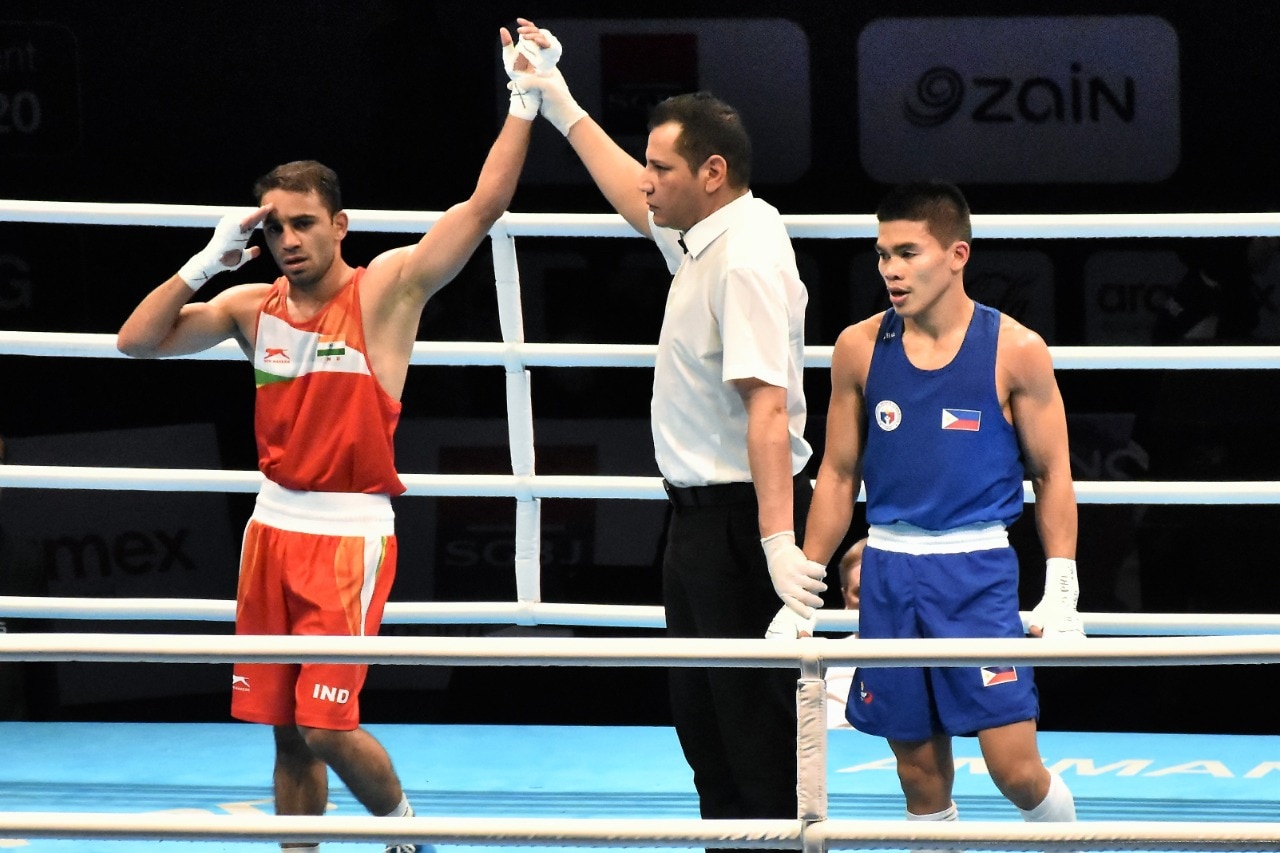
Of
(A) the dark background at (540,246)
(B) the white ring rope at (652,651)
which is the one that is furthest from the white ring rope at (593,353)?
(B) the white ring rope at (652,651)

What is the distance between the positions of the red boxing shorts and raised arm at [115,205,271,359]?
0.28 metres

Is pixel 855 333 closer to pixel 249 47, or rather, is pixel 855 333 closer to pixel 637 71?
pixel 637 71

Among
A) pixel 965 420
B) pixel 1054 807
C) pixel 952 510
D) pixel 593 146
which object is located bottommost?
pixel 1054 807

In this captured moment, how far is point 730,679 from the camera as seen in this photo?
2373 millimetres

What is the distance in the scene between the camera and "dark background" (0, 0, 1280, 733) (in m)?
3.91

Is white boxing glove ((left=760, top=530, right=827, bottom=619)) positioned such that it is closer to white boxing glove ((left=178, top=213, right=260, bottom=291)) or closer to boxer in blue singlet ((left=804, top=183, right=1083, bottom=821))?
boxer in blue singlet ((left=804, top=183, right=1083, bottom=821))

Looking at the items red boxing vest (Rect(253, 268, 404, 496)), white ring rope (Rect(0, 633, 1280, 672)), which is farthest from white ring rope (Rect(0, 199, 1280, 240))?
white ring rope (Rect(0, 633, 1280, 672))

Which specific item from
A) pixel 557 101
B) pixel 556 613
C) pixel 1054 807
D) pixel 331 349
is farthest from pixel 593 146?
pixel 1054 807

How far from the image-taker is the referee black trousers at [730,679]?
7.84 feet

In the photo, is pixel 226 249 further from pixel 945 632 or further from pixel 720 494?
pixel 945 632

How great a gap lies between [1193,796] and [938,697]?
0.80 metres

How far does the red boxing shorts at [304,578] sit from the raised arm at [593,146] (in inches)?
24.5

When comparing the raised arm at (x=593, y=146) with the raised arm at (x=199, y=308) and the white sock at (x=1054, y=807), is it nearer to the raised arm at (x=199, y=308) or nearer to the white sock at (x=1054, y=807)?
the raised arm at (x=199, y=308)

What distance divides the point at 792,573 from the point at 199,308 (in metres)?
1.07
